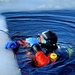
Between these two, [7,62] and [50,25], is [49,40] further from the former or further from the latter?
[50,25]

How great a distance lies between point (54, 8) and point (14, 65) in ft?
9.53

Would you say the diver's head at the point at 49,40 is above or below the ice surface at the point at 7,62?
above

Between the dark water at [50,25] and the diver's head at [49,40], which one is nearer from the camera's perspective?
the diver's head at [49,40]

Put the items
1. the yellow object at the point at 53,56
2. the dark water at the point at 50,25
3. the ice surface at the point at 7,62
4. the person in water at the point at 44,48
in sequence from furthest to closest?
the dark water at the point at 50,25, the yellow object at the point at 53,56, the person in water at the point at 44,48, the ice surface at the point at 7,62

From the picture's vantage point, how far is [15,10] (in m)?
5.39

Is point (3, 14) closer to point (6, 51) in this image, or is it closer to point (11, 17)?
point (11, 17)

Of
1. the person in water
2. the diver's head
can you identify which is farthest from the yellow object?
the diver's head

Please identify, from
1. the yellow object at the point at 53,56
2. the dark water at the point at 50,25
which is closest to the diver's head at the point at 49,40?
the yellow object at the point at 53,56

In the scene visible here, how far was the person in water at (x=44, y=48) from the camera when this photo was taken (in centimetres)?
292

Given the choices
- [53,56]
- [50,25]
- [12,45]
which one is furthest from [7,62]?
[50,25]

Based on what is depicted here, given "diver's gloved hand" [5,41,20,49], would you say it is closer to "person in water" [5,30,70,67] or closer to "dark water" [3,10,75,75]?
"person in water" [5,30,70,67]

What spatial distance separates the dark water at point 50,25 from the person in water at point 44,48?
0.13 m

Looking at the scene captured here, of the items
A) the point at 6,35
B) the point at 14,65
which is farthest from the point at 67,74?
the point at 6,35

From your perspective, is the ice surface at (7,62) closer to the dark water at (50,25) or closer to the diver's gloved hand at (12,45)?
the diver's gloved hand at (12,45)
